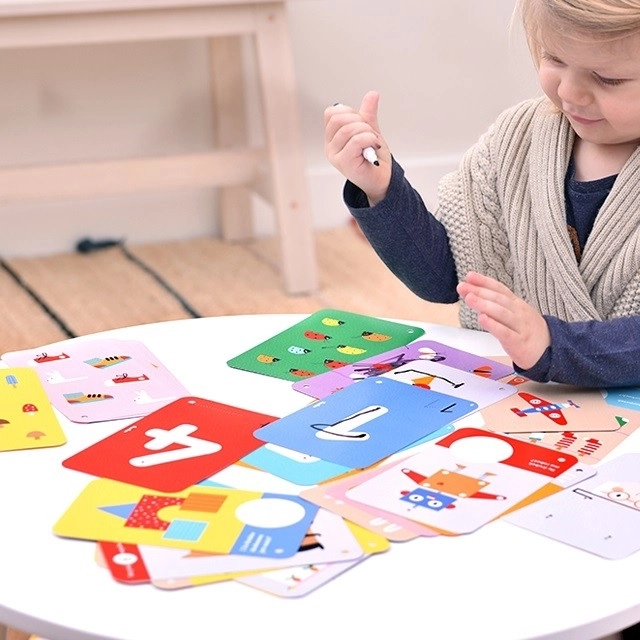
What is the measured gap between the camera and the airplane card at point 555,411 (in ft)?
2.66

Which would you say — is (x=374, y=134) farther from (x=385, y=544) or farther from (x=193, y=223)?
(x=193, y=223)

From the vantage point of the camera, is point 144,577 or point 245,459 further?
point 245,459

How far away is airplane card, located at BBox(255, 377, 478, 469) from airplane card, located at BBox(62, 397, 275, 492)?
0.02 metres

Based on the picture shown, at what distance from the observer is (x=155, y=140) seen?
7.88ft

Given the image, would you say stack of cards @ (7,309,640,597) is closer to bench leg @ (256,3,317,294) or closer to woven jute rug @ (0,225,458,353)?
woven jute rug @ (0,225,458,353)

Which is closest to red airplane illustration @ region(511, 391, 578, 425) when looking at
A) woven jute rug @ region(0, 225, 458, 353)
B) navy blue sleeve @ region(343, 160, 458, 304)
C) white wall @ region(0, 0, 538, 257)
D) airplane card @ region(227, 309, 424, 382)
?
airplane card @ region(227, 309, 424, 382)

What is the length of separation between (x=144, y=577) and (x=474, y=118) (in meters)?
2.10

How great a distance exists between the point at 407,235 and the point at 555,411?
28cm

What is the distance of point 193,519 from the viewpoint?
0.68m

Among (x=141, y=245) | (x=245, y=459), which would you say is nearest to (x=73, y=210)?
(x=141, y=245)

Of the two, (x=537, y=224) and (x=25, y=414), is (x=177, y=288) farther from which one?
(x=25, y=414)

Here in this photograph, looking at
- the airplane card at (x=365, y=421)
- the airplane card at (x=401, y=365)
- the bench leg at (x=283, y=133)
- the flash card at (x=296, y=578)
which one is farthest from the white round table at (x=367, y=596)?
the bench leg at (x=283, y=133)

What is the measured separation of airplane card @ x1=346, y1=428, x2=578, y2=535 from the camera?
0.69 m

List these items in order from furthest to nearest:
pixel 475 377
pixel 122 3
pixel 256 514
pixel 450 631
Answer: pixel 122 3 < pixel 475 377 < pixel 256 514 < pixel 450 631
